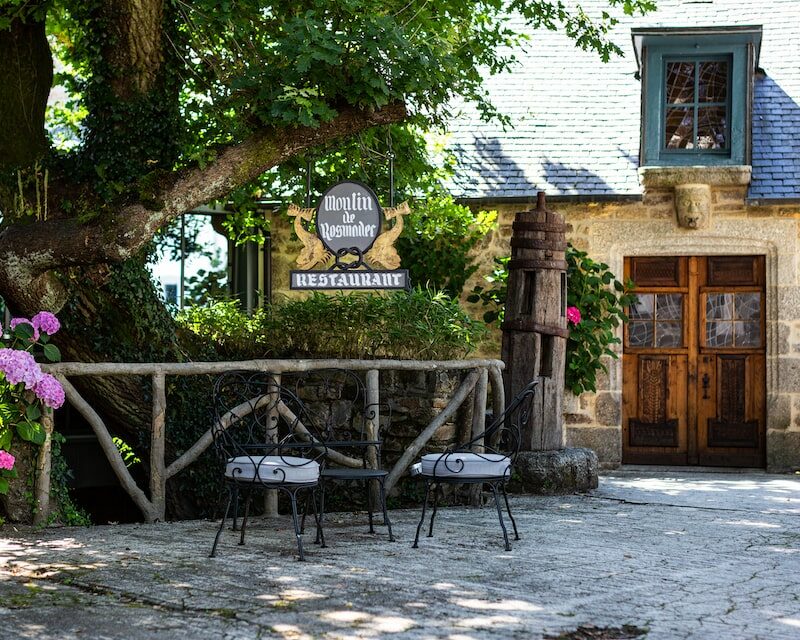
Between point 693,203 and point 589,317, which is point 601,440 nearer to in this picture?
point 589,317

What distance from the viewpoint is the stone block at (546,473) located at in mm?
8805

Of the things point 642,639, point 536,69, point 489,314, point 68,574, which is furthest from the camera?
point 536,69

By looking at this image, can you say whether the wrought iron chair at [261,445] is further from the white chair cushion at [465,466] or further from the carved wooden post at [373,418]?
the white chair cushion at [465,466]

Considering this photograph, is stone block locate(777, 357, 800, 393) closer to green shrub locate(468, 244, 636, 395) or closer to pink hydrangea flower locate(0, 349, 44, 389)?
green shrub locate(468, 244, 636, 395)

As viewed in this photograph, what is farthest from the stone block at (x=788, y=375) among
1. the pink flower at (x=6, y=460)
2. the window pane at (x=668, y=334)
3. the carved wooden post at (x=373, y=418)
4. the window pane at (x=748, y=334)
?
the pink flower at (x=6, y=460)

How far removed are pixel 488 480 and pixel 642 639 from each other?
7.11ft

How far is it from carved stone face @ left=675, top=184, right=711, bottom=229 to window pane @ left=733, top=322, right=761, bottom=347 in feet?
3.90

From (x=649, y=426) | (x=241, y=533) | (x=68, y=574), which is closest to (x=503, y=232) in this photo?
Answer: (x=649, y=426)

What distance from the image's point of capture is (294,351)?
8477 mm

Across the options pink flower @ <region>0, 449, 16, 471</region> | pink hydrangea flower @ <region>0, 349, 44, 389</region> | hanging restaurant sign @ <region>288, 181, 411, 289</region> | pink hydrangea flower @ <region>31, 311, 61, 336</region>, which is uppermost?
hanging restaurant sign @ <region>288, 181, 411, 289</region>

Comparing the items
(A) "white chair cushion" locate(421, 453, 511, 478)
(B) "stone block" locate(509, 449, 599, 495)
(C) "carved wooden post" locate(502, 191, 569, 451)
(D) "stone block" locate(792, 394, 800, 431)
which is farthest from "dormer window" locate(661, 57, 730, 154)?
(A) "white chair cushion" locate(421, 453, 511, 478)

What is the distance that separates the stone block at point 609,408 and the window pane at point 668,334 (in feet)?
2.68

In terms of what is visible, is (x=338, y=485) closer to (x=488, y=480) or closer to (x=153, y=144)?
(x=488, y=480)

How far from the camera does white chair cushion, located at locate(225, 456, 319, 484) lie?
601cm
